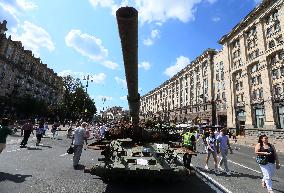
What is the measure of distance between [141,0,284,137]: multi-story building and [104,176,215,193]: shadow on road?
2999 centimetres

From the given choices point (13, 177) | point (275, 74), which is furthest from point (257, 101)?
point (13, 177)

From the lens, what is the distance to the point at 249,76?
41844 millimetres

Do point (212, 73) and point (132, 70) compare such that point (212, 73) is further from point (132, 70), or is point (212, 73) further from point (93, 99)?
point (132, 70)

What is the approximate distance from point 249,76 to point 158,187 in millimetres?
39302

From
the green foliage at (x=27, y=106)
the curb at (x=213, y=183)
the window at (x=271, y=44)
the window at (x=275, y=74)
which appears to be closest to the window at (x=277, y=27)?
the window at (x=271, y=44)

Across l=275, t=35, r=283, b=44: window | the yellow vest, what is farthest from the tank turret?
l=275, t=35, r=283, b=44: window

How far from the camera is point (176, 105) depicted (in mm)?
76375

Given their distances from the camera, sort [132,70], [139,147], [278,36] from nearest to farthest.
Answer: [132,70]
[139,147]
[278,36]

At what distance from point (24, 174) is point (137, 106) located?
159 inches

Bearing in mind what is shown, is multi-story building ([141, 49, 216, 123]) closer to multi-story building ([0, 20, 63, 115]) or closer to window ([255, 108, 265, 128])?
window ([255, 108, 265, 128])

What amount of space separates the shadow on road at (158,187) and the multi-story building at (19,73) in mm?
Result: 53617

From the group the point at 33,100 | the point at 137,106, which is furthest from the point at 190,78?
the point at 137,106

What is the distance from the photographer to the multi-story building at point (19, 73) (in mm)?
53531

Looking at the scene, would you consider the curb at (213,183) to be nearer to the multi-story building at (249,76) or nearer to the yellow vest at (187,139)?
the yellow vest at (187,139)
